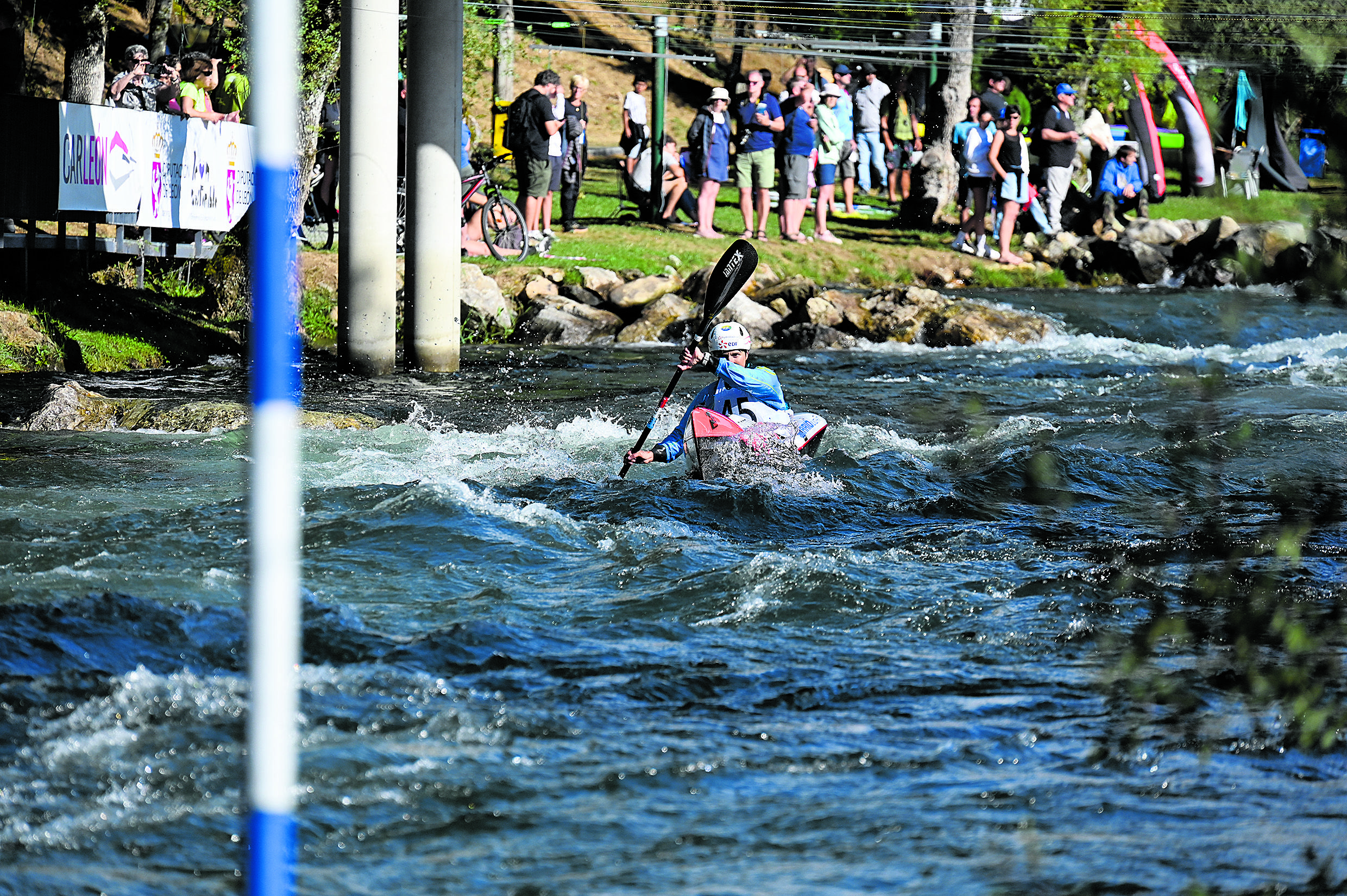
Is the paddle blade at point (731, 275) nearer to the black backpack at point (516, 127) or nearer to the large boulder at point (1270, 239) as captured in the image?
the black backpack at point (516, 127)

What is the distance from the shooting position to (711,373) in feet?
46.4

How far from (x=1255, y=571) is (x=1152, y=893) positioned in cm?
294

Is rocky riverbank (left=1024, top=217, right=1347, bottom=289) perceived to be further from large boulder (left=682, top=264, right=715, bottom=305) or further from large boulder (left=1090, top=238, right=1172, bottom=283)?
large boulder (left=682, top=264, right=715, bottom=305)

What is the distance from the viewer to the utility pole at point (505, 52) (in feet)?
64.1

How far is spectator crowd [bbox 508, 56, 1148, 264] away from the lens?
17406 millimetres

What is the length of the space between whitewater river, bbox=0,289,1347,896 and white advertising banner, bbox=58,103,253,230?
3.28 metres

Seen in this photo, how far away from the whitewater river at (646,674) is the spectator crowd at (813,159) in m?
8.27

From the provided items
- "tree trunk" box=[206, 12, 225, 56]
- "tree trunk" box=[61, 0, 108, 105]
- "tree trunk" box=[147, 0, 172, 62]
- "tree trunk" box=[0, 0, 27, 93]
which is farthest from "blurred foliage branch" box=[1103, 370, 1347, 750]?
"tree trunk" box=[147, 0, 172, 62]

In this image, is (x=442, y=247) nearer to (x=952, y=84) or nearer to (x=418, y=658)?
(x=418, y=658)

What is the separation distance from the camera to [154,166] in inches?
482

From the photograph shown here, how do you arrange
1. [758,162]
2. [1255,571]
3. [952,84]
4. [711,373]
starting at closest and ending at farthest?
[1255,571] → [711,373] → [758,162] → [952,84]

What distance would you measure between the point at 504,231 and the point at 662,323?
93.1 inches

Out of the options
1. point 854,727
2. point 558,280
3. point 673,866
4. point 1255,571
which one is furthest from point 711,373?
→ point 673,866

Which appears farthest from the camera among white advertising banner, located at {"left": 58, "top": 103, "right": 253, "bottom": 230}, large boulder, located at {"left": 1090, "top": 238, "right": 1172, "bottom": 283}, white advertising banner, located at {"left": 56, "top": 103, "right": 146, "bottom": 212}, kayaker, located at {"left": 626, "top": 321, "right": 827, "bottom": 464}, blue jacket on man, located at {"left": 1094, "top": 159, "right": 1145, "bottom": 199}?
blue jacket on man, located at {"left": 1094, "top": 159, "right": 1145, "bottom": 199}
